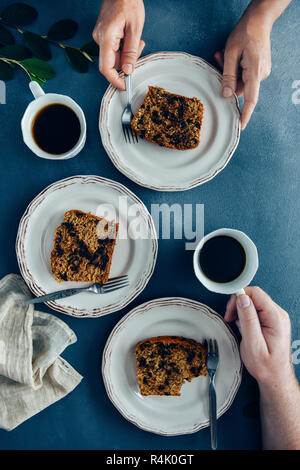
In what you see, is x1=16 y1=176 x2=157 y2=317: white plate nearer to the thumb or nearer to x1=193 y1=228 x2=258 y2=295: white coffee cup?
x1=193 y1=228 x2=258 y2=295: white coffee cup

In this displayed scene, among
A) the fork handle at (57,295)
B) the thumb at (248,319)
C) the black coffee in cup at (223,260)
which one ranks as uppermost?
the black coffee in cup at (223,260)

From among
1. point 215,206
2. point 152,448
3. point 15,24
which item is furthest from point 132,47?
point 152,448

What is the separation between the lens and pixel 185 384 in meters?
1.16

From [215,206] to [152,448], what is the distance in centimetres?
87

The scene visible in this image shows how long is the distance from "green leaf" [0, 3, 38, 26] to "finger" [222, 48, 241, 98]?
2.17 ft

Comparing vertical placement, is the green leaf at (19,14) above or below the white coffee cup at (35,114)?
above

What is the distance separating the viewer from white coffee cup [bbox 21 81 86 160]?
3.52 ft

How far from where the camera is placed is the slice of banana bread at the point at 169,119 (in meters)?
1.11

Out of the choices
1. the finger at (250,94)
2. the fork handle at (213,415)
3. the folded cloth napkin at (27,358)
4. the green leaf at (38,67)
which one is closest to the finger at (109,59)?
the green leaf at (38,67)

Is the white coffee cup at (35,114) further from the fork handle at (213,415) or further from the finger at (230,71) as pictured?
the fork handle at (213,415)

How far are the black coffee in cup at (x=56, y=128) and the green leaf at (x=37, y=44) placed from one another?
0.70 feet

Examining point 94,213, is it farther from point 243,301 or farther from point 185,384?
point 185,384

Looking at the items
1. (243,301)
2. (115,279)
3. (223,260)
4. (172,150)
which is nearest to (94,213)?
(115,279)

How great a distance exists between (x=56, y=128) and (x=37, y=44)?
1.04ft
